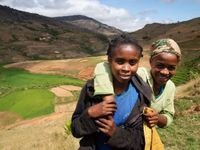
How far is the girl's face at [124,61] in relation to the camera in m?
1.13

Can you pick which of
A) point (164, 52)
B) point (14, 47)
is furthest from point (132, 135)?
point (14, 47)

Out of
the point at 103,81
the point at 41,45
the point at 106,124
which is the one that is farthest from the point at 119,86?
the point at 41,45

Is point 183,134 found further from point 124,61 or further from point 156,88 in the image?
point 124,61

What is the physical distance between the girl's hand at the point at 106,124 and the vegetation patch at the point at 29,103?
11.8 m

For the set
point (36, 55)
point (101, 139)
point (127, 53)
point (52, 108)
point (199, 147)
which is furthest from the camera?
point (36, 55)

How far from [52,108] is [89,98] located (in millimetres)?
12234

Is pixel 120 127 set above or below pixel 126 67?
below

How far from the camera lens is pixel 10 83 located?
1720cm

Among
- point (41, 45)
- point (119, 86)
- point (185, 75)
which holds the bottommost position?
point (185, 75)

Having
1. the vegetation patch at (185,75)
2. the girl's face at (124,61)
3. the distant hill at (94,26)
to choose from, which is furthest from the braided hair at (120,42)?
the distant hill at (94,26)

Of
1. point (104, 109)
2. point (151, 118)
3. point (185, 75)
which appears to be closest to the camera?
point (104, 109)

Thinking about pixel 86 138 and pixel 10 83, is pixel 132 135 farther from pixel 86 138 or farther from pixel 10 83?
pixel 10 83

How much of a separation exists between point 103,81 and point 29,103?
44.5ft

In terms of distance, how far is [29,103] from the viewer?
13.0m
